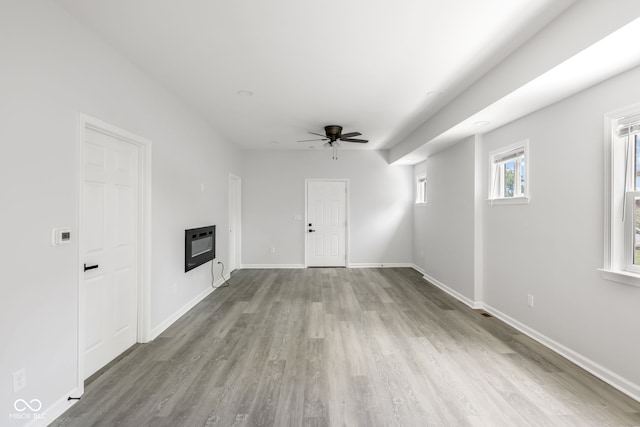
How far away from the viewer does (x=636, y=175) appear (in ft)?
7.08

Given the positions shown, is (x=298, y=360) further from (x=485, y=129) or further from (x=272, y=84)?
(x=485, y=129)

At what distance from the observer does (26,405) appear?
1664 millimetres

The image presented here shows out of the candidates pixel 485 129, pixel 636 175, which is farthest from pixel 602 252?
pixel 485 129

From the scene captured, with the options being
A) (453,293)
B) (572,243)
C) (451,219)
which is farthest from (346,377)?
(451,219)

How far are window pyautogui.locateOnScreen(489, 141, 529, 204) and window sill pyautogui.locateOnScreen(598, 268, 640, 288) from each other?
3.41 feet

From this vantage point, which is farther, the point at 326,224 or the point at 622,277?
the point at 326,224

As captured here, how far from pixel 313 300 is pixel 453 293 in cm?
219

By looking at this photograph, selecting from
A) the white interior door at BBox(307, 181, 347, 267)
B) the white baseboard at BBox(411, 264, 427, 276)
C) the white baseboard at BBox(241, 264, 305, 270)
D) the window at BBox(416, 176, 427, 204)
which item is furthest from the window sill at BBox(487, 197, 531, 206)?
the white baseboard at BBox(241, 264, 305, 270)

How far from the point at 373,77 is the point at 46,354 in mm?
3432

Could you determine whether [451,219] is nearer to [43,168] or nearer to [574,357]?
[574,357]

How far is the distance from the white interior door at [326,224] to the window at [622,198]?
4.74m

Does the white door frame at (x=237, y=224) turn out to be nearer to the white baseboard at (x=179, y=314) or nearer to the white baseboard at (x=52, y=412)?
the white baseboard at (x=179, y=314)

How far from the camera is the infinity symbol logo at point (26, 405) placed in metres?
1.61

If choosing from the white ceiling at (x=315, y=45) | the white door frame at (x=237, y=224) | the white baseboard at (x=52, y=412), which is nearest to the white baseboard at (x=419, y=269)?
the white ceiling at (x=315, y=45)
